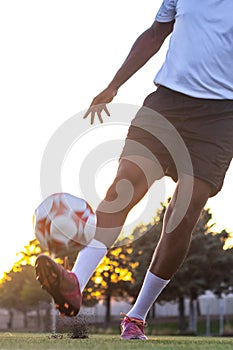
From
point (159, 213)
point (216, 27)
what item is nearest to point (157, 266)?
point (216, 27)

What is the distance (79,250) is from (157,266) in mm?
759

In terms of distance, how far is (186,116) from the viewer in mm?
4930

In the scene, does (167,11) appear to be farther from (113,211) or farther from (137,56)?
(113,211)

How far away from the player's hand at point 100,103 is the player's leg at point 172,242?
0.66 metres

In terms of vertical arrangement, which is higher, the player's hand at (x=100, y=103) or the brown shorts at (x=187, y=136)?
the player's hand at (x=100, y=103)

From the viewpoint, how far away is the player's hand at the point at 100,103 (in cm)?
498

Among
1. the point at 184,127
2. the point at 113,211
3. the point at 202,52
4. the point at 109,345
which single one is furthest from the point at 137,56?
the point at 109,345

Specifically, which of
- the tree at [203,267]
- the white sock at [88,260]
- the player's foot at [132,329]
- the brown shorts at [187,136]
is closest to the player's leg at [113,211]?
the white sock at [88,260]

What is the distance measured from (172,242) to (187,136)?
68 cm

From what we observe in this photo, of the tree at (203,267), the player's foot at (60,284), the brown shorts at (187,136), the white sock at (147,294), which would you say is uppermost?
the brown shorts at (187,136)

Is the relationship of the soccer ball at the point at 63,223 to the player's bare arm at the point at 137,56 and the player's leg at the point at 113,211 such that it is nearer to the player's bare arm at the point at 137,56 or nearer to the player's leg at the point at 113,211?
the player's leg at the point at 113,211

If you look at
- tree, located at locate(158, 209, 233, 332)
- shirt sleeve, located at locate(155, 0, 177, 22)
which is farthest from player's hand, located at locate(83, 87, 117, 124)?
tree, located at locate(158, 209, 233, 332)

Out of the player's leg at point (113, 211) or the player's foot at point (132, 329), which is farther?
the player's foot at point (132, 329)

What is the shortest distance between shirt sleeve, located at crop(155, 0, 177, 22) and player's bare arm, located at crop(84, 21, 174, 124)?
3cm
